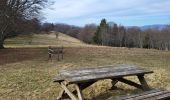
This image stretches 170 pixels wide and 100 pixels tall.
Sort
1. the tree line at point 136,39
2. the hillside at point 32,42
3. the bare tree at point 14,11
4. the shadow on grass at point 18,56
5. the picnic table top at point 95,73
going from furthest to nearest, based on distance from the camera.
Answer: the tree line at point 136,39 → the hillside at point 32,42 → the bare tree at point 14,11 → the shadow on grass at point 18,56 → the picnic table top at point 95,73

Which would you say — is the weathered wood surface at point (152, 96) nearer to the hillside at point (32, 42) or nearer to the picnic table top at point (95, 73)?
the picnic table top at point (95, 73)

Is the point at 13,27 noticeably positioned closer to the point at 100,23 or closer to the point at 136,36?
the point at 100,23

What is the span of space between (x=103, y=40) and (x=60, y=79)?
3074 inches

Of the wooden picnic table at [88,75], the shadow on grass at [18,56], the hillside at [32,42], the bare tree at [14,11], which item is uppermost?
the bare tree at [14,11]

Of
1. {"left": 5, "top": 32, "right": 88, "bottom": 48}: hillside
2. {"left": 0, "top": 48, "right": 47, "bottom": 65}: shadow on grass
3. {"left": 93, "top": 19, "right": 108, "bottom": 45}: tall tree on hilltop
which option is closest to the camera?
{"left": 0, "top": 48, "right": 47, "bottom": 65}: shadow on grass

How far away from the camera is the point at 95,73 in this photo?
7781 mm

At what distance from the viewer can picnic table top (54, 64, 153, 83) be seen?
728 cm

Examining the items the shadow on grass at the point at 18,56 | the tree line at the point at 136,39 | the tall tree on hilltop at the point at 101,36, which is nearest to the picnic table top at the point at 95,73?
the shadow on grass at the point at 18,56

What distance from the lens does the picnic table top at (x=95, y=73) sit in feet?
23.9

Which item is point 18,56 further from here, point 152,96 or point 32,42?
point 32,42

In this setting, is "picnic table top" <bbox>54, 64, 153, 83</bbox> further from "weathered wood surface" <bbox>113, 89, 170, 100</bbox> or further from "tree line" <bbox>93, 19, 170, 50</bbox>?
"tree line" <bbox>93, 19, 170, 50</bbox>

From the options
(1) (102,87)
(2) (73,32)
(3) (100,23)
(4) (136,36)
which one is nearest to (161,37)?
(4) (136,36)

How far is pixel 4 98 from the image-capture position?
9156 millimetres

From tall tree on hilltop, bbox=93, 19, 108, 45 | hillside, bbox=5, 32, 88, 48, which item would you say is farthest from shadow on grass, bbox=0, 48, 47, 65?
tall tree on hilltop, bbox=93, 19, 108, 45
